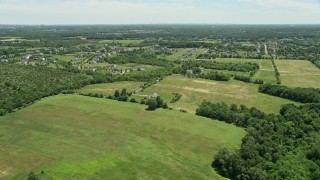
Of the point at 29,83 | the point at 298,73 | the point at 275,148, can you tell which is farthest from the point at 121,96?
the point at 298,73

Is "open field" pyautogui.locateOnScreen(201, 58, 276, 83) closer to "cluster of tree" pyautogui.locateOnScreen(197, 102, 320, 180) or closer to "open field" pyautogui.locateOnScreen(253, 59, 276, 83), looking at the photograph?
"open field" pyautogui.locateOnScreen(253, 59, 276, 83)

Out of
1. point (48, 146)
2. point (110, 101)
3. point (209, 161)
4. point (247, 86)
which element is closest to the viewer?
point (209, 161)

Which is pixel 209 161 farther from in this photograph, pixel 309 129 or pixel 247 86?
pixel 247 86

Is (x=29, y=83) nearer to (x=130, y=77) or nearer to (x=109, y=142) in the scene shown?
(x=130, y=77)

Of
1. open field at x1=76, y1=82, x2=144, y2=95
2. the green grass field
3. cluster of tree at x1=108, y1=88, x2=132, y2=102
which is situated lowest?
the green grass field

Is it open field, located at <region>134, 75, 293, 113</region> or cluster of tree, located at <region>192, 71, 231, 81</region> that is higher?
cluster of tree, located at <region>192, 71, 231, 81</region>

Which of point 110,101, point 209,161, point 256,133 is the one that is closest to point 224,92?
point 110,101

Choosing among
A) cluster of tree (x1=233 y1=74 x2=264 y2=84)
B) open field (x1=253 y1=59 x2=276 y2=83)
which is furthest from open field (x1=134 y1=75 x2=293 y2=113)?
open field (x1=253 y1=59 x2=276 y2=83)

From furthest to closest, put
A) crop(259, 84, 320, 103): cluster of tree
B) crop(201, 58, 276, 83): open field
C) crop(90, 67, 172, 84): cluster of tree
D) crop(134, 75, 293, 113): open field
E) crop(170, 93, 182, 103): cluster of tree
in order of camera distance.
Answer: crop(201, 58, 276, 83): open field
crop(90, 67, 172, 84): cluster of tree
crop(170, 93, 182, 103): cluster of tree
crop(134, 75, 293, 113): open field
crop(259, 84, 320, 103): cluster of tree
